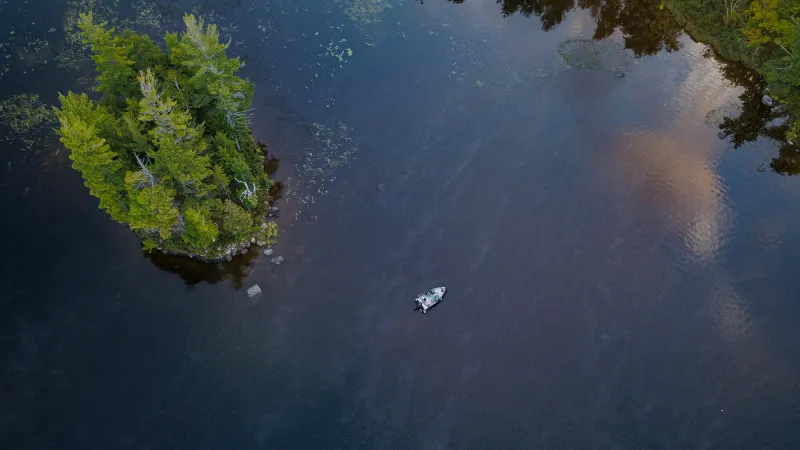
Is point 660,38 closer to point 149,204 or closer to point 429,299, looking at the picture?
point 429,299

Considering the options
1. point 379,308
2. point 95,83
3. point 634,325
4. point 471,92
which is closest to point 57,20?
point 95,83

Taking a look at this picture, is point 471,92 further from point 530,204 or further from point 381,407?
point 381,407

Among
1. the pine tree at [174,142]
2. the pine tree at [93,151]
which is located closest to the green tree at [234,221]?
the pine tree at [174,142]

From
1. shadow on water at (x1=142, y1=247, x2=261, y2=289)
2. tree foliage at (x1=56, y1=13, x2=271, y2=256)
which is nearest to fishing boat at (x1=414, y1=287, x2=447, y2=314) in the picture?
shadow on water at (x1=142, y1=247, x2=261, y2=289)

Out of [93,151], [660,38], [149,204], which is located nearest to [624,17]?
[660,38]

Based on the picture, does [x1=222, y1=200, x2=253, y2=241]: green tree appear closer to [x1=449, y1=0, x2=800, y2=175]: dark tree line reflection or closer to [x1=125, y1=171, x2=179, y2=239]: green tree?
[x1=125, y1=171, x2=179, y2=239]: green tree

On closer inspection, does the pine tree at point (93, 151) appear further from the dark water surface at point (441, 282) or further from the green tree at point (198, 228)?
the dark water surface at point (441, 282)
